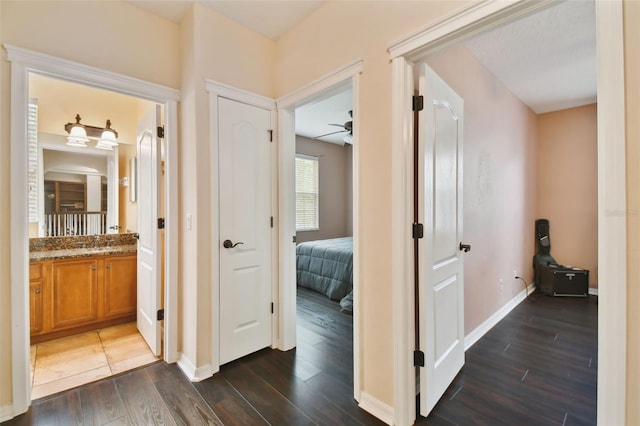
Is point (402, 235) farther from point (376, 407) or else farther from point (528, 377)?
point (528, 377)

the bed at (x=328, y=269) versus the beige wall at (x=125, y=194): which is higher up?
the beige wall at (x=125, y=194)

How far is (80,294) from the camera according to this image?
2.82m

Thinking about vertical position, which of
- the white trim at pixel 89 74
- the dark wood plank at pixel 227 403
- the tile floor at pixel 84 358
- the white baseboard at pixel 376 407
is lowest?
the dark wood plank at pixel 227 403

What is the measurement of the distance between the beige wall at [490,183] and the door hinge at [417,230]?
115 centimetres

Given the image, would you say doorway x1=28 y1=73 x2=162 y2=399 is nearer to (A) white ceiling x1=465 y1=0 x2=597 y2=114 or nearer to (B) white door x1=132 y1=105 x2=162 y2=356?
(B) white door x1=132 y1=105 x2=162 y2=356

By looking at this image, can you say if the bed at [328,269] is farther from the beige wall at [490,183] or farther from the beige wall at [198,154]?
the beige wall at [198,154]

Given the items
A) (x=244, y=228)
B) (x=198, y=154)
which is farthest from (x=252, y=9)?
(x=244, y=228)

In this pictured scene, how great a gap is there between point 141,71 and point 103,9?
0.42 meters

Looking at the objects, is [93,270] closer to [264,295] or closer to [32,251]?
[32,251]

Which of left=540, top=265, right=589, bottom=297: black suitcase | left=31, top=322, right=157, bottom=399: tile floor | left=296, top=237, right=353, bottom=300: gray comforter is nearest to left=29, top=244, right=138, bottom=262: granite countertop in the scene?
left=31, top=322, right=157, bottom=399: tile floor

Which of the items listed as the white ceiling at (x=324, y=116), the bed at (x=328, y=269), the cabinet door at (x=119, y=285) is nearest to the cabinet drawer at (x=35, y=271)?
the cabinet door at (x=119, y=285)

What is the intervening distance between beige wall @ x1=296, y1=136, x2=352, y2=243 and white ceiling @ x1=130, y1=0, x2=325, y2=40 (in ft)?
11.9

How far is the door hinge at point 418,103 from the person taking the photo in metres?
1.62

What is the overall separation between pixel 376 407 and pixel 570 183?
4585 mm
